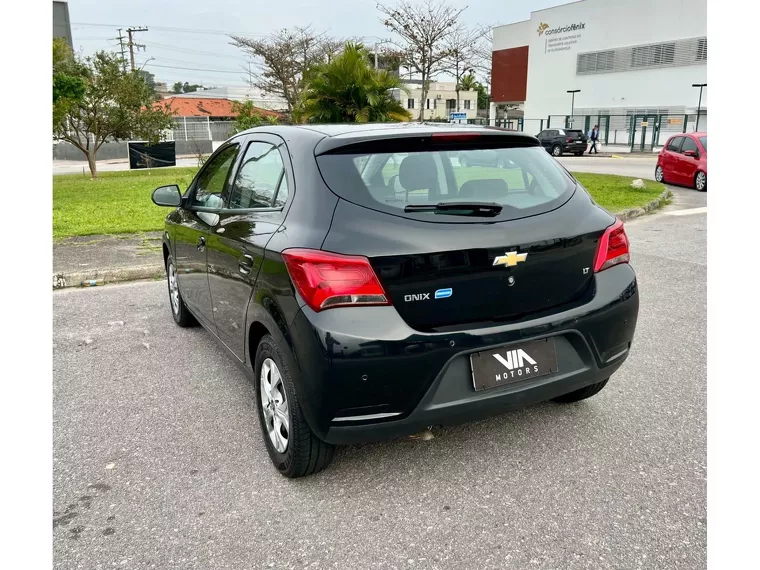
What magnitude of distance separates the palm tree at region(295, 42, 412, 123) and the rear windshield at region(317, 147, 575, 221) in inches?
524

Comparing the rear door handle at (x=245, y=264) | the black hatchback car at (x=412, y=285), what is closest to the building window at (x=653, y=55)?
the black hatchback car at (x=412, y=285)

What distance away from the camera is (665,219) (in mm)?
11133

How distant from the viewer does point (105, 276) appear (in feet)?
23.0

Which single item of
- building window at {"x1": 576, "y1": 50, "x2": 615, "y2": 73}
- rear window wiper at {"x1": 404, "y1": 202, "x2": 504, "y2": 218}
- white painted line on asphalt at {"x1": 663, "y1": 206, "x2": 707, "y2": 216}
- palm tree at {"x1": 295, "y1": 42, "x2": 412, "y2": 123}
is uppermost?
building window at {"x1": 576, "y1": 50, "x2": 615, "y2": 73}

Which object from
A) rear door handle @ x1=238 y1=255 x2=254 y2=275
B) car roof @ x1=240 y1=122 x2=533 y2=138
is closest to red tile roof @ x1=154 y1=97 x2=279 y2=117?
car roof @ x1=240 y1=122 x2=533 y2=138

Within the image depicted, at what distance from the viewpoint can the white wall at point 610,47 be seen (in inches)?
1731

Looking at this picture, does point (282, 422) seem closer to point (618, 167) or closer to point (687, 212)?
point (687, 212)

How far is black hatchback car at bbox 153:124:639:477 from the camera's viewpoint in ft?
8.29

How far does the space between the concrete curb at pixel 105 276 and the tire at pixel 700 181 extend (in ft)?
→ 45.5

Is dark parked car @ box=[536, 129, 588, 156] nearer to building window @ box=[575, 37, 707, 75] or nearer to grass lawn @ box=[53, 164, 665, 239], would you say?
building window @ box=[575, 37, 707, 75]

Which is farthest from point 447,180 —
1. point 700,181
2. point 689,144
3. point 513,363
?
point 689,144

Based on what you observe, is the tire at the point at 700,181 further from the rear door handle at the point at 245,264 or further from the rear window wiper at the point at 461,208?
the rear door handle at the point at 245,264

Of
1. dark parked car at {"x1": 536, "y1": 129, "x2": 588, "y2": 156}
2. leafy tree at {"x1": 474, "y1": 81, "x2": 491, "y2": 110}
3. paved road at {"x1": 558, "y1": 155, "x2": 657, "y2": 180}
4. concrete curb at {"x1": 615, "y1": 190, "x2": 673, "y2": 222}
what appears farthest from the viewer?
leafy tree at {"x1": 474, "y1": 81, "x2": 491, "y2": 110}

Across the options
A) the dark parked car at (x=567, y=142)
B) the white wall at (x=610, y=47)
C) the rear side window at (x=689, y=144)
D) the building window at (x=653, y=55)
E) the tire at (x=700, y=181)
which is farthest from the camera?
the building window at (x=653, y=55)
